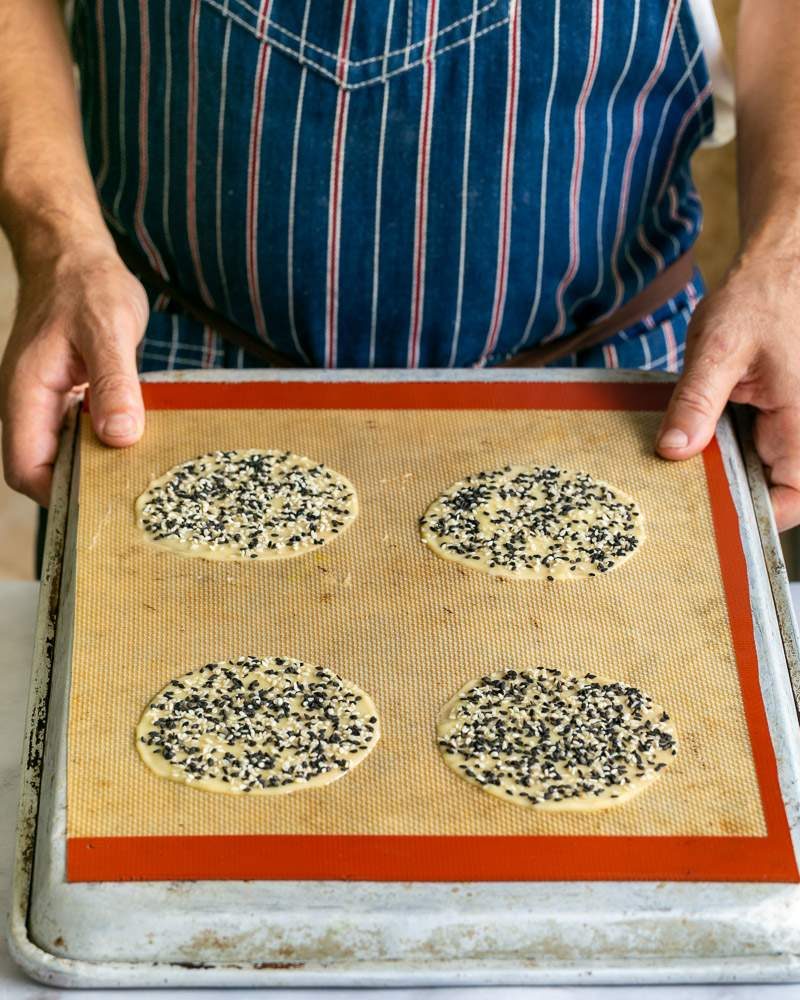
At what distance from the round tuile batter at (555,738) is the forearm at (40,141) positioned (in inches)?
27.3

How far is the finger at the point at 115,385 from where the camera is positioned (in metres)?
1.21

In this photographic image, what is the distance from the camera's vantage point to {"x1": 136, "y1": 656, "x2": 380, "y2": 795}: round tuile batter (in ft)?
3.05

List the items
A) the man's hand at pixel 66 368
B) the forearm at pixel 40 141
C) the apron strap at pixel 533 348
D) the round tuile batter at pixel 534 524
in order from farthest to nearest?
the apron strap at pixel 533 348
the forearm at pixel 40 141
the man's hand at pixel 66 368
the round tuile batter at pixel 534 524

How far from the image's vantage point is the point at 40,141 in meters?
1.42

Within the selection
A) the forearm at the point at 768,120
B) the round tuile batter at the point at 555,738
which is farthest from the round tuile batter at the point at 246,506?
the forearm at the point at 768,120

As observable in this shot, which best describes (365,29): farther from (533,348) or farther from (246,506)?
(246,506)

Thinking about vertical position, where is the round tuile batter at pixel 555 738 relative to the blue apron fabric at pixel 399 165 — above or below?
below

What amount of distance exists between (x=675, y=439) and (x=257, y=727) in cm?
51

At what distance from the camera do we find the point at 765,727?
967 mm

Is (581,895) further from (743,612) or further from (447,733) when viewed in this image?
(743,612)

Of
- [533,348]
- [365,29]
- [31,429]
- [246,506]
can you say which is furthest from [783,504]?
[31,429]

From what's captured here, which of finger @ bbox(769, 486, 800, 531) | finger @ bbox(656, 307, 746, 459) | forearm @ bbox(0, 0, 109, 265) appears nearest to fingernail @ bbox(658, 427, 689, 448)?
finger @ bbox(656, 307, 746, 459)

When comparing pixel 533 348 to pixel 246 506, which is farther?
pixel 533 348

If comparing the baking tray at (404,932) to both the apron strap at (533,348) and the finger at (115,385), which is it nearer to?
the finger at (115,385)
